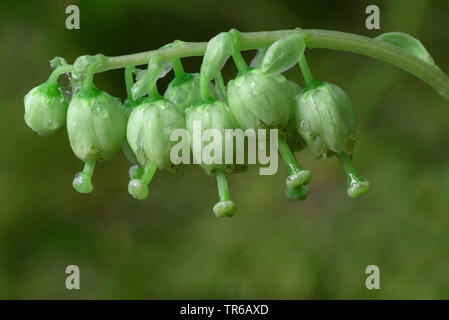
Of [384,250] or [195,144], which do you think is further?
[384,250]

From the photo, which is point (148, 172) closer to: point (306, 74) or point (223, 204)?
point (223, 204)

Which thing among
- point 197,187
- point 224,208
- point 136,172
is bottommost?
point 224,208

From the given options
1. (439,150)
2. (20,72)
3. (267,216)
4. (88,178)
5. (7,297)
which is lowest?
(88,178)

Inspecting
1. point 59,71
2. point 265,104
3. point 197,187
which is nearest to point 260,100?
point 265,104

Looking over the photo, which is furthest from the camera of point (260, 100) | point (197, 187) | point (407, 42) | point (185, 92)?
point (197, 187)

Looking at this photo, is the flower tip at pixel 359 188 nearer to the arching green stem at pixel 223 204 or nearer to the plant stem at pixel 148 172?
the arching green stem at pixel 223 204

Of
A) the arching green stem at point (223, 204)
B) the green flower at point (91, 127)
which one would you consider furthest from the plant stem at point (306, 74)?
the green flower at point (91, 127)

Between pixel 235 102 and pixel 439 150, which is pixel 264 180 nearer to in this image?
pixel 439 150

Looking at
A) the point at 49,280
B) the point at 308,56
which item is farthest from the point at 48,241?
the point at 308,56
